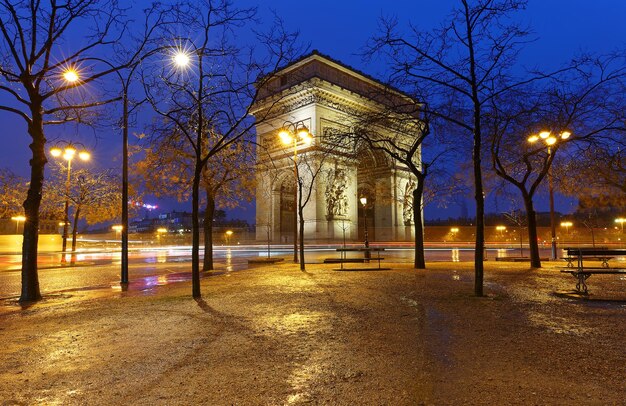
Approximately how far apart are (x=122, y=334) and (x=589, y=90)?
15192 millimetres

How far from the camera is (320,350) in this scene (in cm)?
548

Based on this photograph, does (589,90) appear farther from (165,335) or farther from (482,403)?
(165,335)

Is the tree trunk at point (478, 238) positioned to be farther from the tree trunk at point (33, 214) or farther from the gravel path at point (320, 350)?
the tree trunk at point (33, 214)

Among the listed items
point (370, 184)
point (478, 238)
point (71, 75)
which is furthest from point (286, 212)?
point (478, 238)

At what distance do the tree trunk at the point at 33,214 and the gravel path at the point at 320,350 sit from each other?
574 mm

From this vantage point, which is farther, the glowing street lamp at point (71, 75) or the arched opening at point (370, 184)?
the arched opening at point (370, 184)

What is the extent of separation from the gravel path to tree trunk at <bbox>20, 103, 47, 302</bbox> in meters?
0.57

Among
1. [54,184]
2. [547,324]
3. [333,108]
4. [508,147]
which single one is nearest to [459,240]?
[333,108]

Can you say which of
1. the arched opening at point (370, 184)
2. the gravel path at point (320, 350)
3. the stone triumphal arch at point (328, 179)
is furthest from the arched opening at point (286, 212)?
the gravel path at point (320, 350)

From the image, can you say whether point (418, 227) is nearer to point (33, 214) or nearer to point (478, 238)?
point (478, 238)

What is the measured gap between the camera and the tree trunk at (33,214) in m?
10.3

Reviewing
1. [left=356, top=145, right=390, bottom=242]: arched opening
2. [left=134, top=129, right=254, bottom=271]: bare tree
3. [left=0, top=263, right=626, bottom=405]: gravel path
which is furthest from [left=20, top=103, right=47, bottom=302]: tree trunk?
[left=356, top=145, right=390, bottom=242]: arched opening

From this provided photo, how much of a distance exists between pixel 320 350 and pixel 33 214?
872 cm

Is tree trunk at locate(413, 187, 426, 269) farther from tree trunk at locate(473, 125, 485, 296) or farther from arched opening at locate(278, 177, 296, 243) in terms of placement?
arched opening at locate(278, 177, 296, 243)
